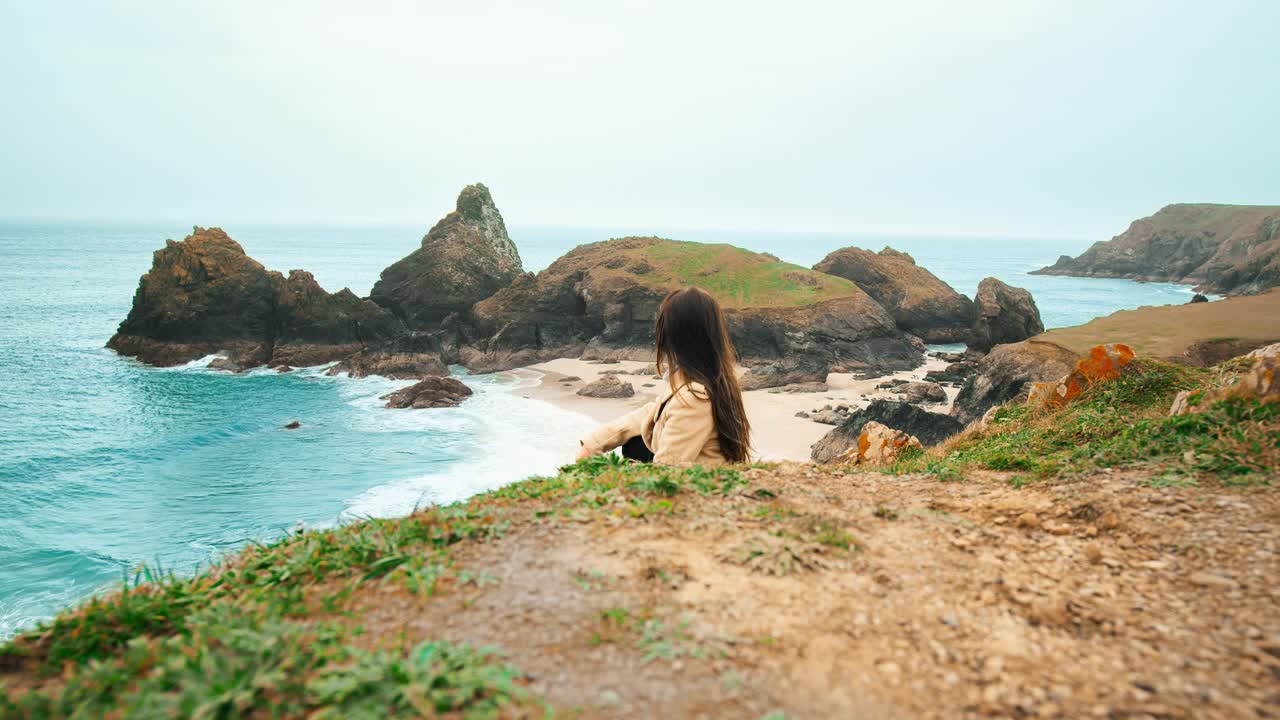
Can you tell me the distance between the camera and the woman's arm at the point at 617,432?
5.79 meters

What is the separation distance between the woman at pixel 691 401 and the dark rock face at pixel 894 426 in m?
15.4

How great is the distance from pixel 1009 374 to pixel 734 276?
30.4m

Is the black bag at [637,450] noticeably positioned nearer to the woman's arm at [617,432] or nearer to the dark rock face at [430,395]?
the woman's arm at [617,432]

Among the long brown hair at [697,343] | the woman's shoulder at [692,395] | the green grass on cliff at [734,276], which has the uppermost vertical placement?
the green grass on cliff at [734,276]

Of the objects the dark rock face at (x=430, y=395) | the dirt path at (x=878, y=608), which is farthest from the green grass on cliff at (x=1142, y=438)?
the dark rock face at (x=430, y=395)

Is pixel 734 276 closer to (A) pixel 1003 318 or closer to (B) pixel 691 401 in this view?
(A) pixel 1003 318

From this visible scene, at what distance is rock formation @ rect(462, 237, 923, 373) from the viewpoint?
44.2m

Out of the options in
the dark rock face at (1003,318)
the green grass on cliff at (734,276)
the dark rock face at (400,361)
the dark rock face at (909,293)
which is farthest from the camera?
the dark rock face at (909,293)

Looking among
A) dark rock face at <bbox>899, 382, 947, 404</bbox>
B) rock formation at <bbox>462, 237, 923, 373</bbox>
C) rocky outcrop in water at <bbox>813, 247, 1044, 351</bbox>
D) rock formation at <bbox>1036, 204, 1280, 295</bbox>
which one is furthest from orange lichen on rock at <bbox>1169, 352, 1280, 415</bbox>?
rock formation at <bbox>1036, 204, 1280, 295</bbox>

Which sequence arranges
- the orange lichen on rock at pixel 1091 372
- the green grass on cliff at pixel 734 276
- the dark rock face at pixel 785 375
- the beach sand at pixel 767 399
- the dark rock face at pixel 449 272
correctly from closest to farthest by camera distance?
the orange lichen on rock at pixel 1091 372 < the beach sand at pixel 767 399 < the dark rock face at pixel 785 375 < the green grass on cliff at pixel 734 276 < the dark rock face at pixel 449 272

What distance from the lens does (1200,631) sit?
11.1 feet

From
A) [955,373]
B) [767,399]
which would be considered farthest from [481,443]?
[955,373]

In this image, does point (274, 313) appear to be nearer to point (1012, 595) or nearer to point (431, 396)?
point (431, 396)

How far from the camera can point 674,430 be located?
559 cm
